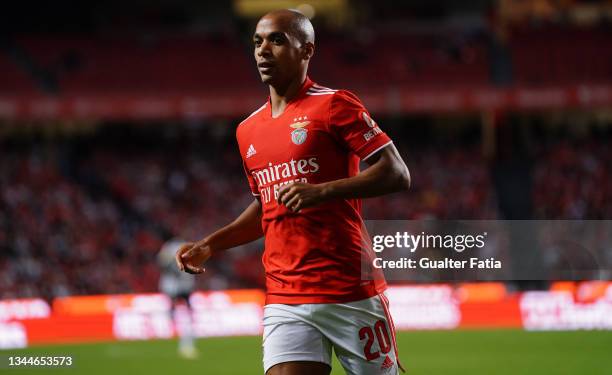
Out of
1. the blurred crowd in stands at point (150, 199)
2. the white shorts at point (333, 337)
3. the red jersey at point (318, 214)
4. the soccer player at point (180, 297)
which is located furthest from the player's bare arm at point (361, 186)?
the blurred crowd in stands at point (150, 199)

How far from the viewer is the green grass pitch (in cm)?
1278

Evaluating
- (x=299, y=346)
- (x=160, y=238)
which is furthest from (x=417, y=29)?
(x=299, y=346)

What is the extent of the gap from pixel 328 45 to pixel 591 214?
950cm

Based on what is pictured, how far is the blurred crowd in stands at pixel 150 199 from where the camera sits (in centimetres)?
2409

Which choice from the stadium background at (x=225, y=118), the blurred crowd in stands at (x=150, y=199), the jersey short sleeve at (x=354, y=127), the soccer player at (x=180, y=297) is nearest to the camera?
the jersey short sleeve at (x=354, y=127)

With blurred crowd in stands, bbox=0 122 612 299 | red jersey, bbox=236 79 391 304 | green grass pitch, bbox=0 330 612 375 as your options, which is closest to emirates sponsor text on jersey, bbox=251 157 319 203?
red jersey, bbox=236 79 391 304

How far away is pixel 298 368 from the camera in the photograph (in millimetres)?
4211

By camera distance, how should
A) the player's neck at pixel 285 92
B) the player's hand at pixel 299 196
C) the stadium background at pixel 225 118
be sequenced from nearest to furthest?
the player's hand at pixel 299 196 → the player's neck at pixel 285 92 → the stadium background at pixel 225 118

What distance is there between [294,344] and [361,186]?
0.73 metres

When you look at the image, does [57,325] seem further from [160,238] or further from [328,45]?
[328,45]

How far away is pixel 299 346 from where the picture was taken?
424 centimetres

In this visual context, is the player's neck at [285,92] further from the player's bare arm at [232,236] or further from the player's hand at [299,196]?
the player's hand at [299,196]

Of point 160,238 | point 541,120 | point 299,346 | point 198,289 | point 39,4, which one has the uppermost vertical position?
point 39,4

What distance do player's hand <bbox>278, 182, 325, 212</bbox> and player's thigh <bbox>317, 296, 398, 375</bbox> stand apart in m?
0.53
